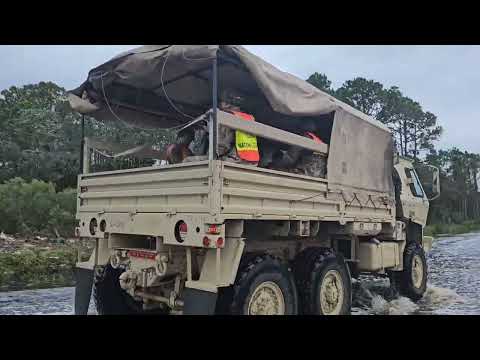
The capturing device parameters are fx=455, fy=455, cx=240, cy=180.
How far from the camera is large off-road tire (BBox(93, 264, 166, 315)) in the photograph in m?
5.55

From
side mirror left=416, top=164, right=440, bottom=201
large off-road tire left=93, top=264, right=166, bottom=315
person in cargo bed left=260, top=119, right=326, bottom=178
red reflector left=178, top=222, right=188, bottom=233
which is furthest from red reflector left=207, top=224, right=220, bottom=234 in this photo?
side mirror left=416, top=164, right=440, bottom=201

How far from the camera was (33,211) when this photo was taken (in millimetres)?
13000

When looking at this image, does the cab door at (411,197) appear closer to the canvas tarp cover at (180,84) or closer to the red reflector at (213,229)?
the canvas tarp cover at (180,84)

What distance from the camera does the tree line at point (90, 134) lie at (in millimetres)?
Answer: 16297

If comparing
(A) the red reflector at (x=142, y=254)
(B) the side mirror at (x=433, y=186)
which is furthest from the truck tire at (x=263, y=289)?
(B) the side mirror at (x=433, y=186)

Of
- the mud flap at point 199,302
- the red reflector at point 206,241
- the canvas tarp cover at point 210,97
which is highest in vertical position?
the canvas tarp cover at point 210,97

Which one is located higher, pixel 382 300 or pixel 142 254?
pixel 142 254

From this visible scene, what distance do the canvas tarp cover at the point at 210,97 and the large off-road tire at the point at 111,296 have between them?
201 cm

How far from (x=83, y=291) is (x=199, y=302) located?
6.99 feet

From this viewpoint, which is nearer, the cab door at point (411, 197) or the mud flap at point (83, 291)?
the mud flap at point (83, 291)

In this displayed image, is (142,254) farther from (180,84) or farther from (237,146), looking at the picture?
(180,84)

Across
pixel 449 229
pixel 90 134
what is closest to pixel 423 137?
pixel 449 229

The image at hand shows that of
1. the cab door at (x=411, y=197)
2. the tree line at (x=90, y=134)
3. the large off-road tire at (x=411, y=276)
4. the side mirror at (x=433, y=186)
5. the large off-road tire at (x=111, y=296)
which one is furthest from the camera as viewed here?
the tree line at (x=90, y=134)

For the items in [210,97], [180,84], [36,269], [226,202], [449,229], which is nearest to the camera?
[226,202]
